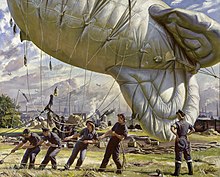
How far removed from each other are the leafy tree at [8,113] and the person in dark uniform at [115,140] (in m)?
1.94

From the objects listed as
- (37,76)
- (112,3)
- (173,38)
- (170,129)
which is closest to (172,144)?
(170,129)

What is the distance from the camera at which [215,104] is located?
792cm

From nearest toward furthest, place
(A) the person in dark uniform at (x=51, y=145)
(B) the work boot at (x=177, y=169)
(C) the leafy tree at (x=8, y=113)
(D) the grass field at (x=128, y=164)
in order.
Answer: (D) the grass field at (x=128, y=164) < (A) the person in dark uniform at (x=51, y=145) < (B) the work boot at (x=177, y=169) < (C) the leafy tree at (x=8, y=113)

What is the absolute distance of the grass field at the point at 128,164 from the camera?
4570 millimetres

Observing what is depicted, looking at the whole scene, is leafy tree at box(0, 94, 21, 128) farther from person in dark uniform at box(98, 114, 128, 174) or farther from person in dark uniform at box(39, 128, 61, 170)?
person in dark uniform at box(98, 114, 128, 174)

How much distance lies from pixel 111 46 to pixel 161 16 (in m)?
0.83

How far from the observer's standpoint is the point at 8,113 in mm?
6746

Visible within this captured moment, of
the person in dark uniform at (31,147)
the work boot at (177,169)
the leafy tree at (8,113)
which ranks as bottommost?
the work boot at (177,169)

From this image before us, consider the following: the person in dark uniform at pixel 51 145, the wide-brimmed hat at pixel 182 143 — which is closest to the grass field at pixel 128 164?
the person in dark uniform at pixel 51 145

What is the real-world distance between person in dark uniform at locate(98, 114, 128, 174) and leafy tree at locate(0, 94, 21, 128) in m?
1.94

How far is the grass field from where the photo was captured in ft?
15.0

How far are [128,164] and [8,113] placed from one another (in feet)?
8.83

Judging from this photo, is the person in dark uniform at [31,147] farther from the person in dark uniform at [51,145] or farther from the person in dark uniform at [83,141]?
the person in dark uniform at [83,141]

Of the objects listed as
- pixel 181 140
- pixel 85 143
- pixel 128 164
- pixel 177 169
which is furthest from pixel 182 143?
pixel 85 143
